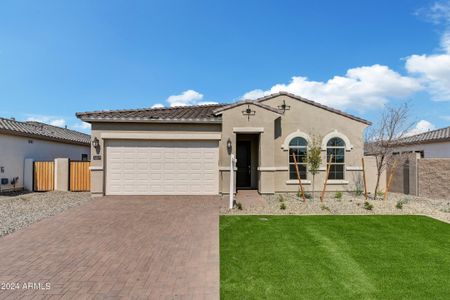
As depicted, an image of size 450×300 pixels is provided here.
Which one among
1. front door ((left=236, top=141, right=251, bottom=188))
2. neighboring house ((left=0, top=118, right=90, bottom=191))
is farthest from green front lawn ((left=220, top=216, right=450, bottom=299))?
neighboring house ((left=0, top=118, right=90, bottom=191))

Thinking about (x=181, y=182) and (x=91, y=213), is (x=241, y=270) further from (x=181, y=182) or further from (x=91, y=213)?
(x=181, y=182)

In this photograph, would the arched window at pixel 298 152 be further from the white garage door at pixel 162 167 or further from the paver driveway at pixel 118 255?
the paver driveway at pixel 118 255

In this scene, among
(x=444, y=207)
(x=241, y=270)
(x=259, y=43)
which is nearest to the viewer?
(x=241, y=270)

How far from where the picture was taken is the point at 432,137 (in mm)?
20125

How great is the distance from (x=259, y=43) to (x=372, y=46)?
6.23 meters

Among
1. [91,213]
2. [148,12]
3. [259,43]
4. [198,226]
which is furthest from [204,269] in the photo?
[259,43]

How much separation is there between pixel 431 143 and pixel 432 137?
1.90 feet

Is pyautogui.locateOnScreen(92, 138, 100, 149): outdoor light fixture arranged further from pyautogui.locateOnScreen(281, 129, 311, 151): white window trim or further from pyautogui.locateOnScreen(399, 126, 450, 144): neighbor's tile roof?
pyautogui.locateOnScreen(399, 126, 450, 144): neighbor's tile roof

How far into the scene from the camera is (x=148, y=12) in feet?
42.6

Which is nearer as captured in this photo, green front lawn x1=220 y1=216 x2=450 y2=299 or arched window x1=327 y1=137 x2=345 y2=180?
green front lawn x1=220 y1=216 x2=450 y2=299

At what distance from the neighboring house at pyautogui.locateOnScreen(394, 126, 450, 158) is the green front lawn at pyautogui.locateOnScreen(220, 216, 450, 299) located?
12.0 meters

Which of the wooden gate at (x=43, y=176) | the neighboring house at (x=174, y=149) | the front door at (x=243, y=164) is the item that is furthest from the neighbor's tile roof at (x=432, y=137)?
the wooden gate at (x=43, y=176)

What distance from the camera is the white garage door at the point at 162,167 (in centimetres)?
1420

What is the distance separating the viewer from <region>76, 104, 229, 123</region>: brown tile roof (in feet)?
45.8
